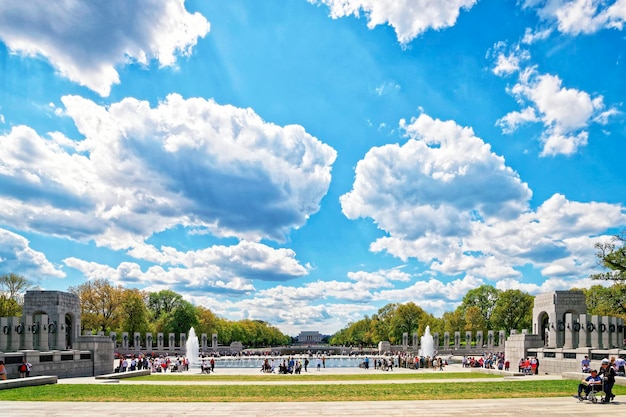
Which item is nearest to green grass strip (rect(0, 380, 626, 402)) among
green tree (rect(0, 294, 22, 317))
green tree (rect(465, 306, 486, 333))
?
green tree (rect(0, 294, 22, 317))

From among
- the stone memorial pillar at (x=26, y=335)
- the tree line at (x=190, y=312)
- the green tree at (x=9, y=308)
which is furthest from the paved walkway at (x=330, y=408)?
the green tree at (x=9, y=308)

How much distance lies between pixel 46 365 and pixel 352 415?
29.8 m

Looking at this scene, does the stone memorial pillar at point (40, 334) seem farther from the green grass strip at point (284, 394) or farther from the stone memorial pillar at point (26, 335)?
the green grass strip at point (284, 394)

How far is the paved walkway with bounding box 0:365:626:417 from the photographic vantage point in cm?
1703

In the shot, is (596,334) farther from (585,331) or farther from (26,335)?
(26,335)

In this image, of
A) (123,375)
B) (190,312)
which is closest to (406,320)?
(190,312)

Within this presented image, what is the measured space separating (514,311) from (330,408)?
9650 centimetres

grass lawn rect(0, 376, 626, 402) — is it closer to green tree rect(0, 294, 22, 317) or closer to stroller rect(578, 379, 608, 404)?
stroller rect(578, 379, 608, 404)

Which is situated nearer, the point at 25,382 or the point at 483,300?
the point at 25,382

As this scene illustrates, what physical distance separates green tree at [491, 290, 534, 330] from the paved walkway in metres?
90.2

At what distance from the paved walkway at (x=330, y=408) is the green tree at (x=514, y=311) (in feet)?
296

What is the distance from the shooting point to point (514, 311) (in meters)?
104

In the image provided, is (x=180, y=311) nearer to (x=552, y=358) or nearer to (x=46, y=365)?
(x=46, y=365)

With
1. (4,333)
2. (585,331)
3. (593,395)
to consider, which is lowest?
(585,331)
